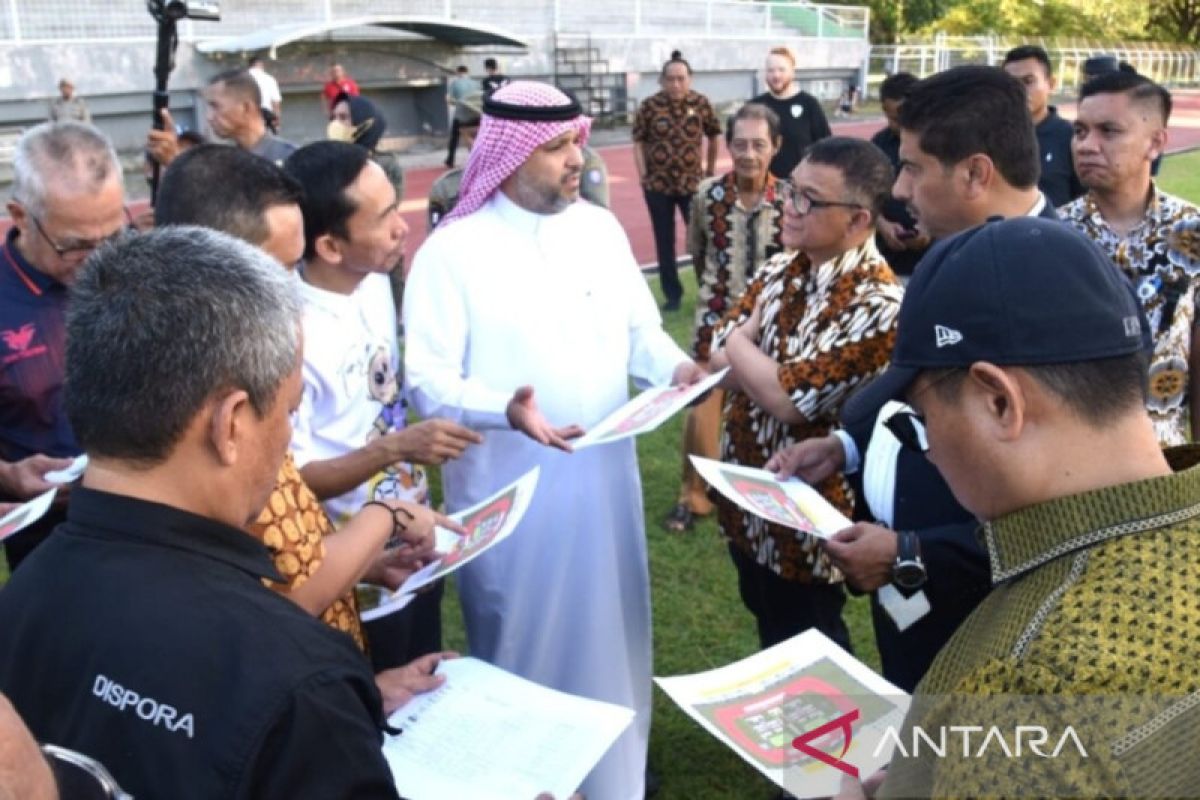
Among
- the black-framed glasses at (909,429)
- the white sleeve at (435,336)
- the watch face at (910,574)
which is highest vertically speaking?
the black-framed glasses at (909,429)

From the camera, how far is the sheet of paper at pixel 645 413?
2680mm

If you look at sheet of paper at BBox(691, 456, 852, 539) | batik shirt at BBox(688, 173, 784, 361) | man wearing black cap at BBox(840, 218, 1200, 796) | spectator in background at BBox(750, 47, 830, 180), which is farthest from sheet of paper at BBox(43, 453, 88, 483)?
spectator in background at BBox(750, 47, 830, 180)

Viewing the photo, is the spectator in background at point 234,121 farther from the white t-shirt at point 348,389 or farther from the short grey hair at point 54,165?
the white t-shirt at point 348,389

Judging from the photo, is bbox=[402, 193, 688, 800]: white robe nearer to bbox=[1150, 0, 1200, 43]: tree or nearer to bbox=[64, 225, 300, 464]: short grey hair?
bbox=[64, 225, 300, 464]: short grey hair

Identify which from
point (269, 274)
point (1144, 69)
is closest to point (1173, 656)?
point (269, 274)

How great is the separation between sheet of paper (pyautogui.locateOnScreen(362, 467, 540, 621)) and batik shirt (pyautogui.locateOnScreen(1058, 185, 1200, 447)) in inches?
88.1

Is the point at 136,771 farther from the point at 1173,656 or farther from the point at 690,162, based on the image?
the point at 690,162

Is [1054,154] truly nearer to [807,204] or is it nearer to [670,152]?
[670,152]

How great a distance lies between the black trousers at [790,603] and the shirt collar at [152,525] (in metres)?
2.10

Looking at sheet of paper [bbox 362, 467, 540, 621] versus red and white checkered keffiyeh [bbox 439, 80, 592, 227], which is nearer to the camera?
sheet of paper [bbox 362, 467, 540, 621]

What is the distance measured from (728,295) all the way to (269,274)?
4.24 metres

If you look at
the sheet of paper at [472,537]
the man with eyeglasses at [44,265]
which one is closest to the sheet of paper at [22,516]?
the man with eyeglasses at [44,265]

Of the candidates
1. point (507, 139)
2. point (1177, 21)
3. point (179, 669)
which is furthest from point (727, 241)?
point (1177, 21)

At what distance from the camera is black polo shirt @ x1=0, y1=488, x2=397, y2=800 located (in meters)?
1.23
